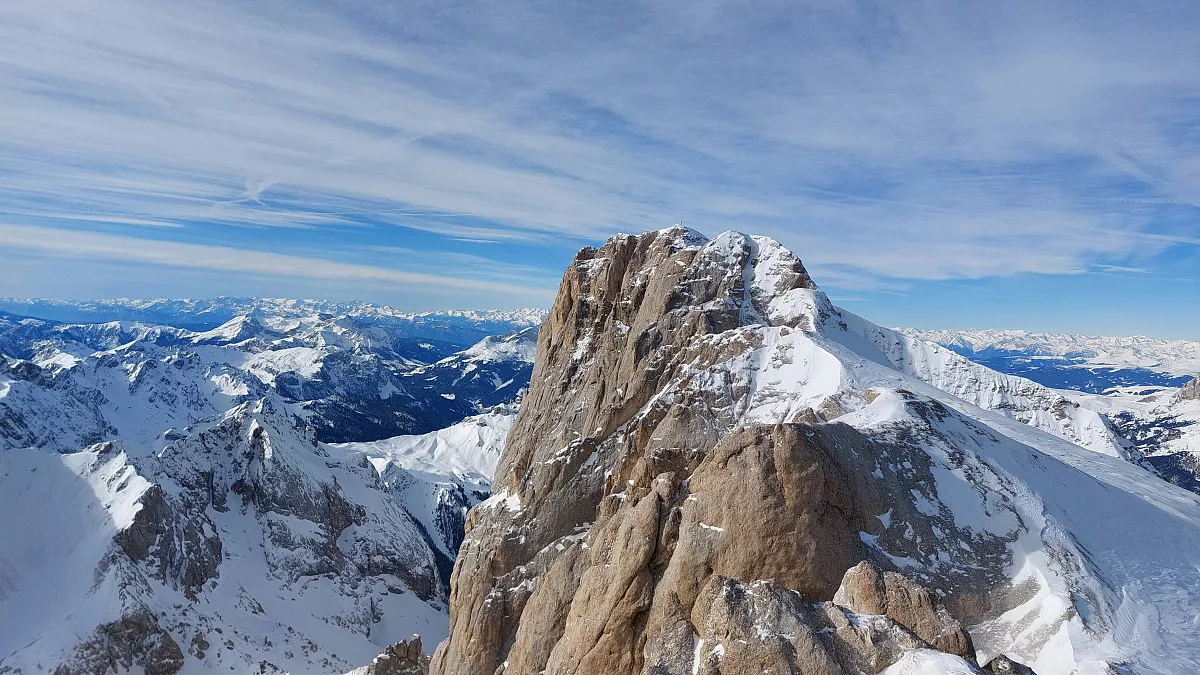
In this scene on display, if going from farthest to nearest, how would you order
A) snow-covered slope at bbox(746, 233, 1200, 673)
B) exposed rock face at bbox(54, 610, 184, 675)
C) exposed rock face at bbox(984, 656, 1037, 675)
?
exposed rock face at bbox(54, 610, 184, 675) < snow-covered slope at bbox(746, 233, 1200, 673) < exposed rock face at bbox(984, 656, 1037, 675)

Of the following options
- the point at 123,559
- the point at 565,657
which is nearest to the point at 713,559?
the point at 565,657

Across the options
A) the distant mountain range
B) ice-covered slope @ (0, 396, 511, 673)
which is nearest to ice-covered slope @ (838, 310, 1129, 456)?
the distant mountain range

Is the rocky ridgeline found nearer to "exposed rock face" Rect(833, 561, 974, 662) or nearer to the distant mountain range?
"exposed rock face" Rect(833, 561, 974, 662)

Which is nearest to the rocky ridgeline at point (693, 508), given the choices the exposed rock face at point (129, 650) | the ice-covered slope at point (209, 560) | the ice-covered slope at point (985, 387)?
the ice-covered slope at point (985, 387)

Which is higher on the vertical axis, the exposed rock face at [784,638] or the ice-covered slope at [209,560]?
the exposed rock face at [784,638]

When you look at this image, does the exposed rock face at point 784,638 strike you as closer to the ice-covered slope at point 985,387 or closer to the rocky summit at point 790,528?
the rocky summit at point 790,528

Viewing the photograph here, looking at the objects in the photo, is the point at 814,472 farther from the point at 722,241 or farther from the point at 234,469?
the point at 234,469
